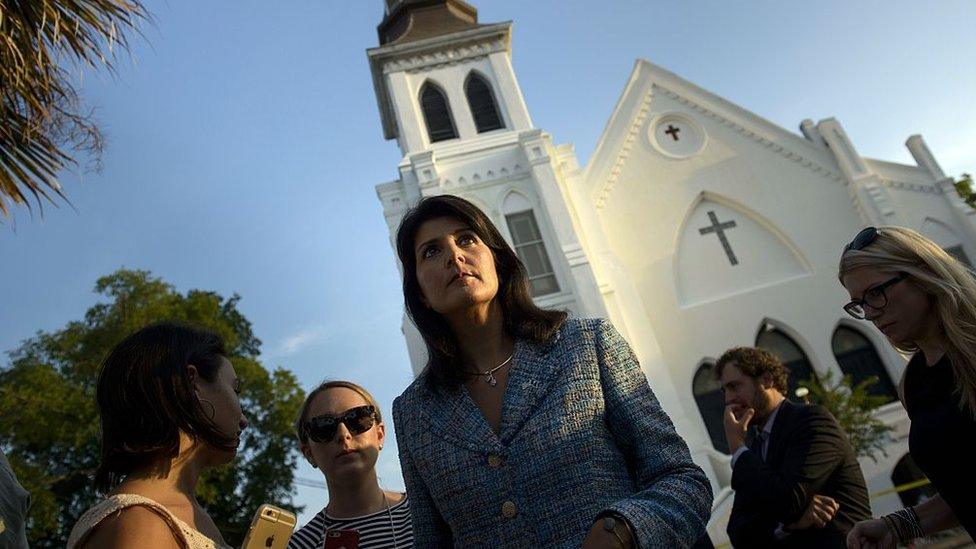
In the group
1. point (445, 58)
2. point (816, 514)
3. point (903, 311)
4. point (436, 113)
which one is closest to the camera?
point (903, 311)

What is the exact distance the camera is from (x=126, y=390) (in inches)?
80.0

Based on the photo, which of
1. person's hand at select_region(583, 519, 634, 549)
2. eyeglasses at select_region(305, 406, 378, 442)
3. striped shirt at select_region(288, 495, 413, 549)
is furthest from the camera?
eyeglasses at select_region(305, 406, 378, 442)

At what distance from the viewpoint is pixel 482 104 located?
63.3 ft

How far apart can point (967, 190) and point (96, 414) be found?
70.2 feet

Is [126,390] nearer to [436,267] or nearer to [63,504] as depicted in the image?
[436,267]

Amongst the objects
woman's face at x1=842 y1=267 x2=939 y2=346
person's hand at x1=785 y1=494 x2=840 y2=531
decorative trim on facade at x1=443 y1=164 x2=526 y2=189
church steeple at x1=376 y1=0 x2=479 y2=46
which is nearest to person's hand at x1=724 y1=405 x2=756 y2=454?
person's hand at x1=785 y1=494 x2=840 y2=531

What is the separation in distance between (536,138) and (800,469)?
14721mm

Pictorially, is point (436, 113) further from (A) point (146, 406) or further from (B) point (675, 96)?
(A) point (146, 406)

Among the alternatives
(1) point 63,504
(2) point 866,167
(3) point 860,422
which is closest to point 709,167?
(2) point 866,167

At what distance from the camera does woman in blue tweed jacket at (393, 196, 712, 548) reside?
1.61m

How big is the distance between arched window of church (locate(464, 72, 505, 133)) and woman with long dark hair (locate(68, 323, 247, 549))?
1709 centimetres

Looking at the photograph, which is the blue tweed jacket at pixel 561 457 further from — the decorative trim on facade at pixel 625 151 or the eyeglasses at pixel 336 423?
the decorative trim on facade at pixel 625 151

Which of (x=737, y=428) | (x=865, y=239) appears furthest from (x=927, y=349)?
(x=737, y=428)

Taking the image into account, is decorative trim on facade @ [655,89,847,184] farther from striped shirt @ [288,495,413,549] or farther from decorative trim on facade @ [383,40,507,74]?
striped shirt @ [288,495,413,549]
